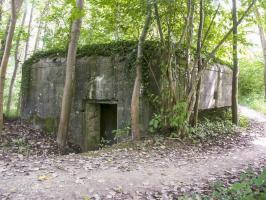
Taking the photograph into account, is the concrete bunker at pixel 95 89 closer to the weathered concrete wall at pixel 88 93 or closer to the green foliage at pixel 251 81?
the weathered concrete wall at pixel 88 93

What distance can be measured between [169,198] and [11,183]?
229 centimetres

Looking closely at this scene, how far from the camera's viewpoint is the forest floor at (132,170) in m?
4.09

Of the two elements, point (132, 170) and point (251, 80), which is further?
point (251, 80)

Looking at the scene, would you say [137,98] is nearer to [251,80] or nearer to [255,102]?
[255,102]

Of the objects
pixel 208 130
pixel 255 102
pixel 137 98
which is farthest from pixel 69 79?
pixel 255 102

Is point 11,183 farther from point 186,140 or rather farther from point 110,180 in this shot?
point 186,140

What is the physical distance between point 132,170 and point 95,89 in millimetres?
4130

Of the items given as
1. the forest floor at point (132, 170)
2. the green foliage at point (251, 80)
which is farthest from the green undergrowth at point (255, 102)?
Result: the forest floor at point (132, 170)

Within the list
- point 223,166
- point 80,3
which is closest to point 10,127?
point 80,3

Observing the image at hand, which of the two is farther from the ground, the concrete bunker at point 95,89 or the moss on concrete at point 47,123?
the concrete bunker at point 95,89

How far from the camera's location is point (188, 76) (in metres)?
7.74

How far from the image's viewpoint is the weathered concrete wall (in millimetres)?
8219

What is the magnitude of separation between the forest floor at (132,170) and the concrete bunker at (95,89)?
4.48 feet

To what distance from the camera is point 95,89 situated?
346 inches
